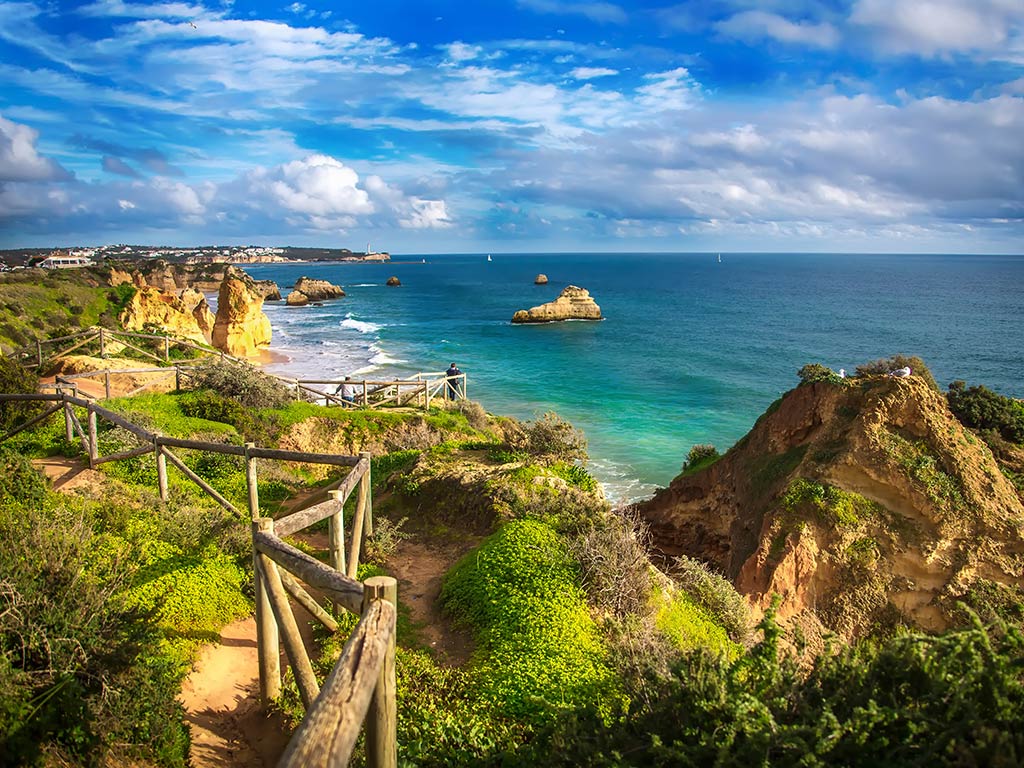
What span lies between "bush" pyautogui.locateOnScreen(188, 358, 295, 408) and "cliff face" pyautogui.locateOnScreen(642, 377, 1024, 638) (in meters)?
13.2

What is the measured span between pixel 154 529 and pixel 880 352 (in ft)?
191

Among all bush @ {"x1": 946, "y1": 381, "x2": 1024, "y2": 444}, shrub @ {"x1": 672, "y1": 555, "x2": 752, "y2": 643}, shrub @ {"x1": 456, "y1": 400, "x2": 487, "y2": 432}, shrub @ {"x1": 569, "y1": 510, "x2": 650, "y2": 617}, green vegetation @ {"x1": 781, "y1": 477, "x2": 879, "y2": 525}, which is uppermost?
bush @ {"x1": 946, "y1": 381, "x2": 1024, "y2": 444}

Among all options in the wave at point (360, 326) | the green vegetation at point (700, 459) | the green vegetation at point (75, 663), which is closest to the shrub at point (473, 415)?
the green vegetation at point (700, 459)

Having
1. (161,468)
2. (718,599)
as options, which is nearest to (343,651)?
(161,468)

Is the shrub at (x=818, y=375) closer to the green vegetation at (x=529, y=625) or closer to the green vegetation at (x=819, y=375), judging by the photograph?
the green vegetation at (x=819, y=375)

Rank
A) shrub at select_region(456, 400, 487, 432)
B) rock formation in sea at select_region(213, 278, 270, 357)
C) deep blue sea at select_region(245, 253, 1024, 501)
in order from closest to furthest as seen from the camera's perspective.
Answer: shrub at select_region(456, 400, 487, 432) → deep blue sea at select_region(245, 253, 1024, 501) → rock formation in sea at select_region(213, 278, 270, 357)

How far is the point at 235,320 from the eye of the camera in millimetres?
42031

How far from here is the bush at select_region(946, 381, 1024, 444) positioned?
17.0m

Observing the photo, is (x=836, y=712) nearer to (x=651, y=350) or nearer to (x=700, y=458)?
(x=700, y=458)

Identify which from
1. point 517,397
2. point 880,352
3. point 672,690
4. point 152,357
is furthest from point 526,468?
point 880,352

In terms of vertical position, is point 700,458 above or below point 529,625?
below

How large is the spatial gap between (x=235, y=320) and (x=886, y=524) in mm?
39943

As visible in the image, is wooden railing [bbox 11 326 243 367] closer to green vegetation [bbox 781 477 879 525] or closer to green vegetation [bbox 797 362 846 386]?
green vegetation [bbox 781 477 879 525]

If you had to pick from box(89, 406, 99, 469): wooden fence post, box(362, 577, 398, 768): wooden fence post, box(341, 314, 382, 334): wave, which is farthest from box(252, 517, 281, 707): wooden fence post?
box(341, 314, 382, 334): wave
